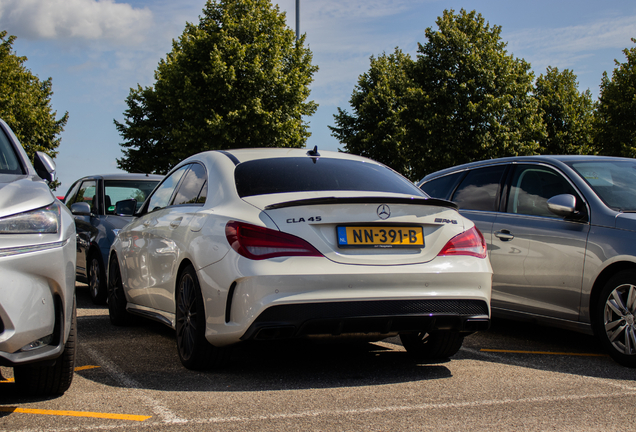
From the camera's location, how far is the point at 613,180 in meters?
5.85

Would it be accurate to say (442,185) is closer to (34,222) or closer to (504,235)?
(504,235)

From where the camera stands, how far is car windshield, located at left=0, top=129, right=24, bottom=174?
4388mm

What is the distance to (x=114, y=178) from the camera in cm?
984

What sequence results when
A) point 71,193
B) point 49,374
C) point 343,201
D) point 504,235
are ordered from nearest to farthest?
1. point 49,374
2. point 343,201
3. point 504,235
4. point 71,193

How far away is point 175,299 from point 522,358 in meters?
2.78

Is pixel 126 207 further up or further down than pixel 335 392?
further up

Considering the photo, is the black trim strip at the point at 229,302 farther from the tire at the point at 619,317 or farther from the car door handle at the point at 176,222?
the tire at the point at 619,317

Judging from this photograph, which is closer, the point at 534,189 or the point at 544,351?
the point at 544,351

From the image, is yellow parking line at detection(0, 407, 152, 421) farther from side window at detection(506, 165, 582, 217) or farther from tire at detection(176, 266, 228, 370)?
side window at detection(506, 165, 582, 217)

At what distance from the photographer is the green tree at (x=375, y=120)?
42.2 metres

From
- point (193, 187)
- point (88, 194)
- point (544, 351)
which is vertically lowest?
point (544, 351)

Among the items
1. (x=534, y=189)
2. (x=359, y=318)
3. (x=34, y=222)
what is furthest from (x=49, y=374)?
(x=534, y=189)

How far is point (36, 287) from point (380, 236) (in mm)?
1995

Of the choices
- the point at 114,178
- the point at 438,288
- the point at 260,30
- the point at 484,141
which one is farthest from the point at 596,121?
the point at 438,288
